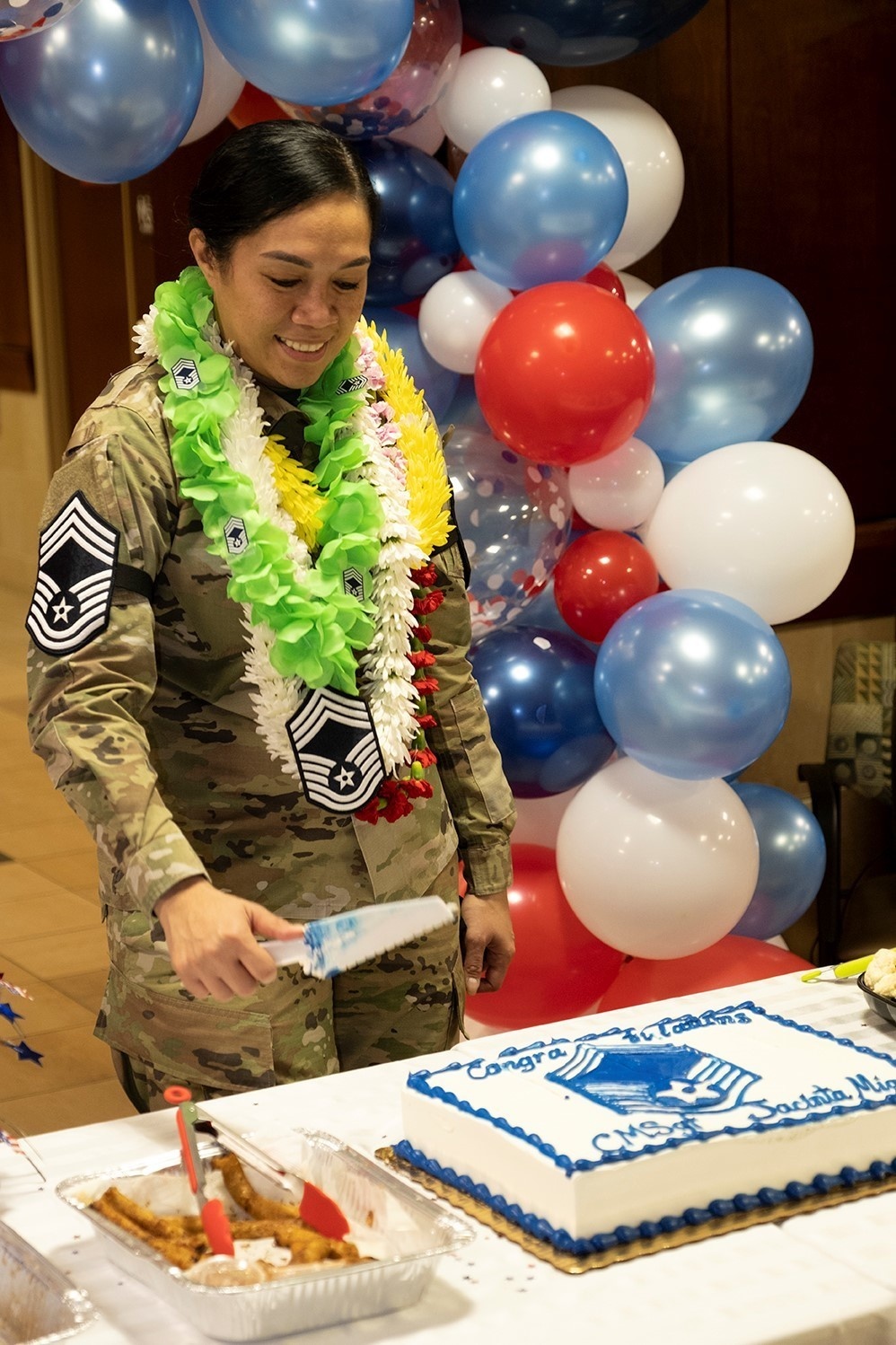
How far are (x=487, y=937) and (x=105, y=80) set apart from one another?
122 cm

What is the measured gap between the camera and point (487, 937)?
1961 mm

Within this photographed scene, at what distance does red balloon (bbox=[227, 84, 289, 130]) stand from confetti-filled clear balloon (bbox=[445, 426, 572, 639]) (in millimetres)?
620

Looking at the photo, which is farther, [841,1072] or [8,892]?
[8,892]

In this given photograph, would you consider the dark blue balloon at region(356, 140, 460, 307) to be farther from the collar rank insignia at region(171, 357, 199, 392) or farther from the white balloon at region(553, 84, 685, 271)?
the collar rank insignia at region(171, 357, 199, 392)

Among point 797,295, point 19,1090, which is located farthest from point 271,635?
point 797,295

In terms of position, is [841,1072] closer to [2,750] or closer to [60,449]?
[2,750]

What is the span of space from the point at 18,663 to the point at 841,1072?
5731mm

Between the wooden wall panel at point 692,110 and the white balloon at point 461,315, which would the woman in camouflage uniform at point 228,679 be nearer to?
the white balloon at point 461,315

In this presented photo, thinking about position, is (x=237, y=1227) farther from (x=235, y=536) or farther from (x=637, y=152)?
(x=637, y=152)

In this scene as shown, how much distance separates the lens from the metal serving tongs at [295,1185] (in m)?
1.21

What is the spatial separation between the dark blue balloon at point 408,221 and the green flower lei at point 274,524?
0.93 m

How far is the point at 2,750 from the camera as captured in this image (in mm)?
5613

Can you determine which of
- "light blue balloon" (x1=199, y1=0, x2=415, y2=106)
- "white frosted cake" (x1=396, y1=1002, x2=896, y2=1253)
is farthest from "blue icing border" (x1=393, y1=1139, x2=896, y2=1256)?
"light blue balloon" (x1=199, y1=0, x2=415, y2=106)

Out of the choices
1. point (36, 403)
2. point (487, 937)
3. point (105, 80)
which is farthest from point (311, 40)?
point (36, 403)
